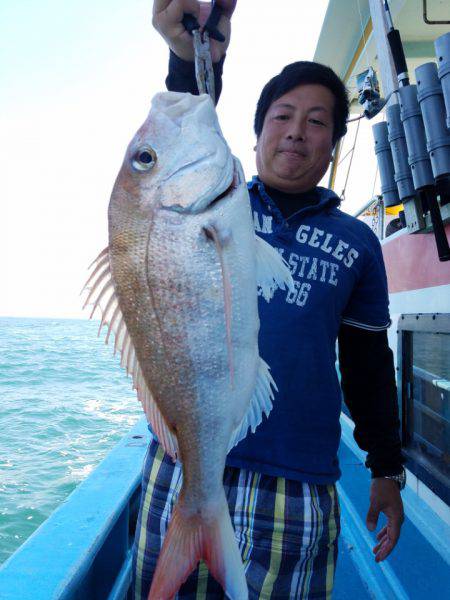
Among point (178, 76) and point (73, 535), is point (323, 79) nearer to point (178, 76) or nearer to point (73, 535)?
point (178, 76)

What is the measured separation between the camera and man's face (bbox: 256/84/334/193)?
5.48 feet

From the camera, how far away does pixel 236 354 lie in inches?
43.0

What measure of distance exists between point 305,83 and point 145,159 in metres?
0.92

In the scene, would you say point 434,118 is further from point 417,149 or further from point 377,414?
point 377,414

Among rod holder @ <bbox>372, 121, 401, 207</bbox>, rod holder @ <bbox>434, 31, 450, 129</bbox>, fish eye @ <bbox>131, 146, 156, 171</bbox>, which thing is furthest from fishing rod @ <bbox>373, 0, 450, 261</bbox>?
fish eye @ <bbox>131, 146, 156, 171</bbox>

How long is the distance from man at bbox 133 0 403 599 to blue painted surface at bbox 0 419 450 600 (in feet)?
1.48

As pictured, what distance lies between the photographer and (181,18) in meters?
1.34

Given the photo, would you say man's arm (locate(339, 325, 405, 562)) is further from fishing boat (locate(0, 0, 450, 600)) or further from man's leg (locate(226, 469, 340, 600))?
fishing boat (locate(0, 0, 450, 600))

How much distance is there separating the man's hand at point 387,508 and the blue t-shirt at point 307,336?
0.91 feet

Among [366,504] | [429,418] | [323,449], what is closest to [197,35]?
[323,449]

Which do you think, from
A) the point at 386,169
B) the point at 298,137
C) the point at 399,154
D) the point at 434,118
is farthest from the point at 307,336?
the point at 386,169

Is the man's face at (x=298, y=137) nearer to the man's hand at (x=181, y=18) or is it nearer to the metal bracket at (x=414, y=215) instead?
the man's hand at (x=181, y=18)

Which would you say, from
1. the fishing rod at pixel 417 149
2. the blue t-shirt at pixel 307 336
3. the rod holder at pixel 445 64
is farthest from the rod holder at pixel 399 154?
the blue t-shirt at pixel 307 336

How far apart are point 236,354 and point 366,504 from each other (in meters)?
2.67
